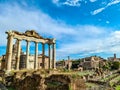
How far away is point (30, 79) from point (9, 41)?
20.8 metres

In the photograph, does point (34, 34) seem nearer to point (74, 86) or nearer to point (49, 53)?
point (49, 53)

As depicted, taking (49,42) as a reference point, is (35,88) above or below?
below

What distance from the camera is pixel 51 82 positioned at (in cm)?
2605

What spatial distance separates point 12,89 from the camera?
26.0 meters

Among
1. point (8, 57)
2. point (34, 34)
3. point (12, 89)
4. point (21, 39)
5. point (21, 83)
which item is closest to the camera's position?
point (21, 83)

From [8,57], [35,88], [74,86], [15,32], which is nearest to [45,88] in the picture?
[35,88]

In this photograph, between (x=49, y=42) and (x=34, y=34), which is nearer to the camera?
(x=34, y=34)

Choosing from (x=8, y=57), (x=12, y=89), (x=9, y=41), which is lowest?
(x=12, y=89)

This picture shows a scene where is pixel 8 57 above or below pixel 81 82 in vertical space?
above

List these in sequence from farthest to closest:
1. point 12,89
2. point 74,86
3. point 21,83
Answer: point 12,89 < point 21,83 < point 74,86

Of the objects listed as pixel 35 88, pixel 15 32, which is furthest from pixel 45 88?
pixel 15 32

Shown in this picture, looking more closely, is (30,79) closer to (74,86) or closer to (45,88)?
(45,88)

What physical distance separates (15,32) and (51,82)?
20.8 metres

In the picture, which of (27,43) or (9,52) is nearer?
(9,52)
